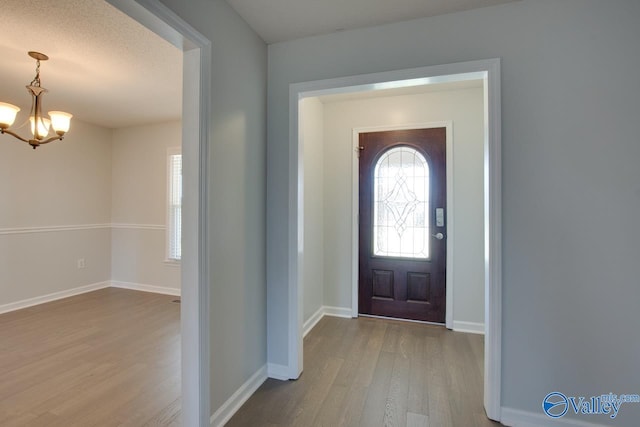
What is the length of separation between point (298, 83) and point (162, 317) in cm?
306

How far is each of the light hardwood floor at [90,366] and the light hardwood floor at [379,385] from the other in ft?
2.26

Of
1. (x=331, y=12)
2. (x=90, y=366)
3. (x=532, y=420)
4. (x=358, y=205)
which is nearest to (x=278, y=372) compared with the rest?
(x=90, y=366)

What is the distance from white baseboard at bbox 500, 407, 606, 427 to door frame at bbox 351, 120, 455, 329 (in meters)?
1.41

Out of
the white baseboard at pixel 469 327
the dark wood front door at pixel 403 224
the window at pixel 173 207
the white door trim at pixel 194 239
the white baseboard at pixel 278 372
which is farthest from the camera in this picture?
the window at pixel 173 207

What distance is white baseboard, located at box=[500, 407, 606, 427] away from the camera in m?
1.71

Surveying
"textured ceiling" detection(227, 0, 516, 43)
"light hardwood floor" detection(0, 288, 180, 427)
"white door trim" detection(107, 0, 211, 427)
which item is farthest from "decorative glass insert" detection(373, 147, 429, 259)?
"light hardwood floor" detection(0, 288, 180, 427)

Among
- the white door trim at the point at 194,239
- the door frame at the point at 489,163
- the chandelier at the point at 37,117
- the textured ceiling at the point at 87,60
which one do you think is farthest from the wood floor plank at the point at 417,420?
the chandelier at the point at 37,117

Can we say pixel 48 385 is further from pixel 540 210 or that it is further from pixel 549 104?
pixel 549 104

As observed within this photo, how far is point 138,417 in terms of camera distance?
185 centimetres

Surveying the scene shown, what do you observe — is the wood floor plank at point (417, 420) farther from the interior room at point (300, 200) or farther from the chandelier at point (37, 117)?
the chandelier at point (37, 117)

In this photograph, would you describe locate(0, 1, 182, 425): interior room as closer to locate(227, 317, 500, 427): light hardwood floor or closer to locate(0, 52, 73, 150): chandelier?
locate(0, 52, 73, 150): chandelier

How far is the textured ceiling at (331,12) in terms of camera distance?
181cm

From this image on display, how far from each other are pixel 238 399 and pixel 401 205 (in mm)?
2386

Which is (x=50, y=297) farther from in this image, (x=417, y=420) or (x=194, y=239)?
(x=417, y=420)
